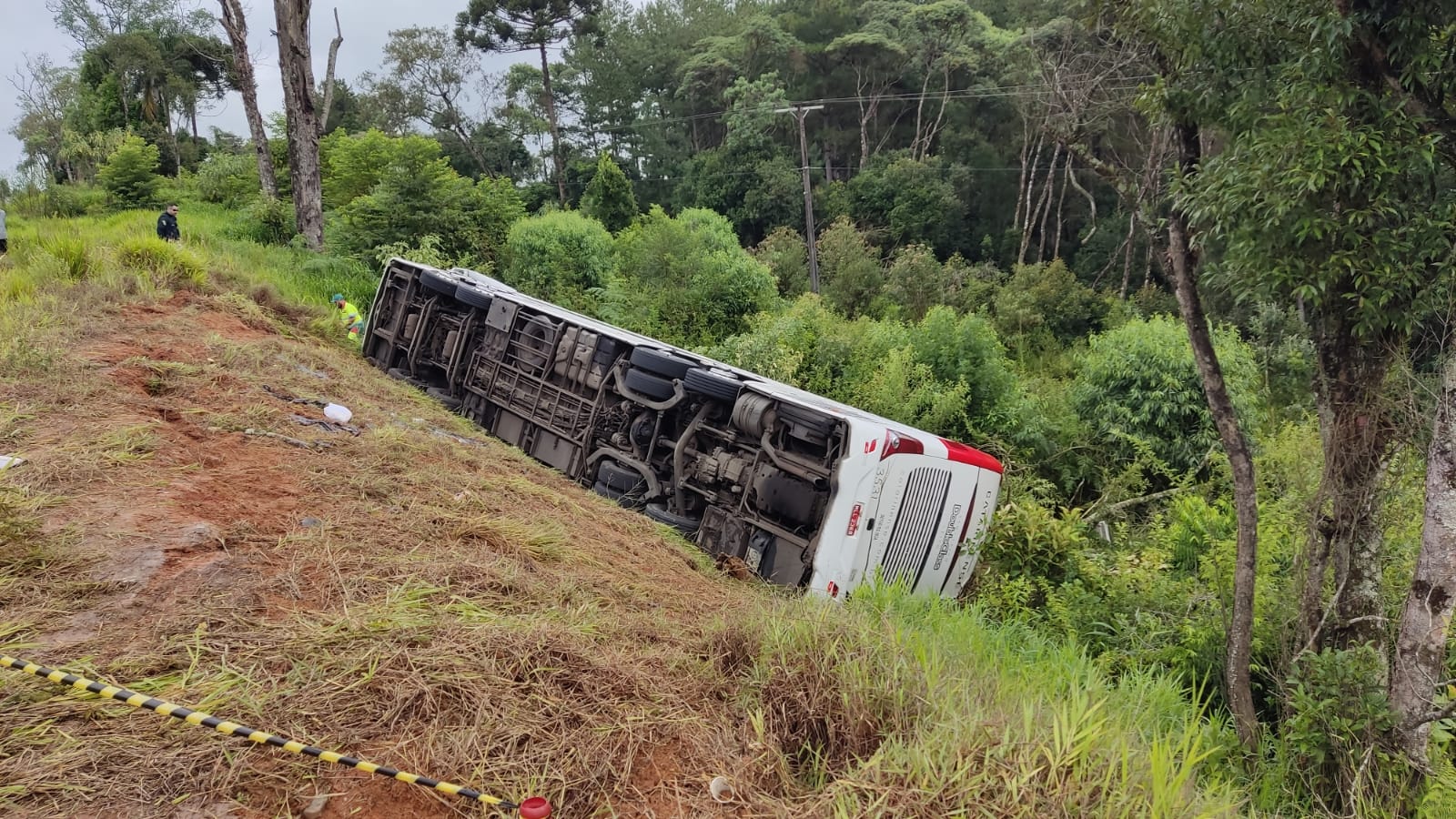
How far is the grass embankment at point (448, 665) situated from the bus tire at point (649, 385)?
1926mm

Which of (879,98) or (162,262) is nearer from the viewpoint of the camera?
(162,262)

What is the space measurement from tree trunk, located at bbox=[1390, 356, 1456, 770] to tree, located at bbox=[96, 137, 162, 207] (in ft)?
87.7

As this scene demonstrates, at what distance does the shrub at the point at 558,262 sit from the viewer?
1705 cm

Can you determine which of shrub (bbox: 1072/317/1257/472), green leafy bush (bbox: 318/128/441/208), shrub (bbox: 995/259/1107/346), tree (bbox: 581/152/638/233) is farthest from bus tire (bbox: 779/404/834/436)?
tree (bbox: 581/152/638/233)

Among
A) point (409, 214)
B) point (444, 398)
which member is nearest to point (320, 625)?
point (444, 398)

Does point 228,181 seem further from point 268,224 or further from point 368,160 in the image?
point 368,160

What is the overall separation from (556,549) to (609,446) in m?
2.86

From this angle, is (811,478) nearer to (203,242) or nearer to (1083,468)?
(1083,468)

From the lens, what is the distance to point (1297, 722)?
3.80 m

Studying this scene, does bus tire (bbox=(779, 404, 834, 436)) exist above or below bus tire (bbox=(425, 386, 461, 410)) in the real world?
above

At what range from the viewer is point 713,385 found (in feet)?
21.3

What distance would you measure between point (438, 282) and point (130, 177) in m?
18.6

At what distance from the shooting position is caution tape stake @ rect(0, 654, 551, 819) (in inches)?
90.1

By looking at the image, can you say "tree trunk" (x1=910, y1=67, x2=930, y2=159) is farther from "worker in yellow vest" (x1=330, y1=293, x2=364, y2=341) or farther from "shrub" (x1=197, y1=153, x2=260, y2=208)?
"worker in yellow vest" (x1=330, y1=293, x2=364, y2=341)
